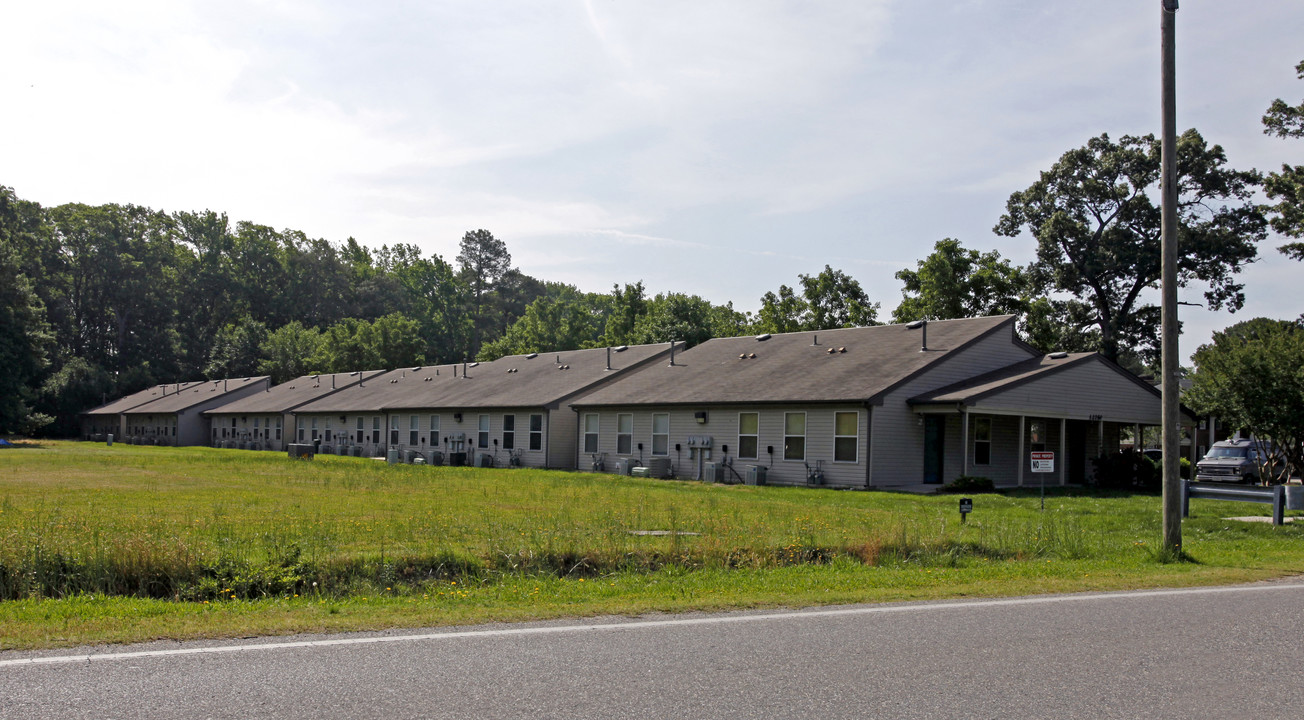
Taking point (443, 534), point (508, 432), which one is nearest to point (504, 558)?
point (443, 534)

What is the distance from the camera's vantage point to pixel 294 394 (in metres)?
66.5

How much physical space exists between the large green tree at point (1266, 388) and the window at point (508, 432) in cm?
2425

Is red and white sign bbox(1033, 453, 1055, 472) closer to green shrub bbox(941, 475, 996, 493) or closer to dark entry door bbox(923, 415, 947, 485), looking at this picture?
green shrub bbox(941, 475, 996, 493)

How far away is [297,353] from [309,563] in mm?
84963

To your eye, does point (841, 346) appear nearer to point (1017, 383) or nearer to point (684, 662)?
point (1017, 383)

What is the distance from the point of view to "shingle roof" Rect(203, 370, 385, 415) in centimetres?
6259

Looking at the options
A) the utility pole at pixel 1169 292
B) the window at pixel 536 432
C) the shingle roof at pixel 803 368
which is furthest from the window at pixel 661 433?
the utility pole at pixel 1169 292

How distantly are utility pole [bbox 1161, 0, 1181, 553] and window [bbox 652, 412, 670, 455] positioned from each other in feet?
68.1

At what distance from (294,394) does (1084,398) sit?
50.6m

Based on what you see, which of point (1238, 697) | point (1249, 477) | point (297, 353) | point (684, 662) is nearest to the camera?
point (1238, 697)

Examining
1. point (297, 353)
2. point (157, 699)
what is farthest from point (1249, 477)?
point (297, 353)

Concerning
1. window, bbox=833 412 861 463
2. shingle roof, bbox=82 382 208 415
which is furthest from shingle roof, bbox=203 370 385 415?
window, bbox=833 412 861 463

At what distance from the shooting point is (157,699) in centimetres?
603

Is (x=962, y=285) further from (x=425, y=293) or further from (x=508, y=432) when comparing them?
(x=425, y=293)
